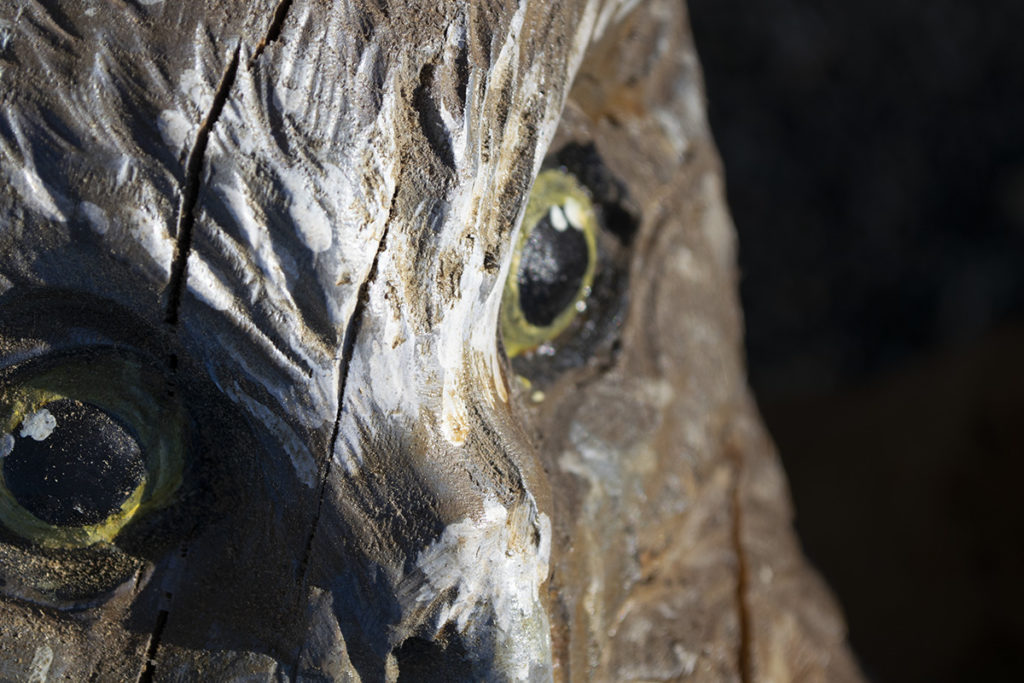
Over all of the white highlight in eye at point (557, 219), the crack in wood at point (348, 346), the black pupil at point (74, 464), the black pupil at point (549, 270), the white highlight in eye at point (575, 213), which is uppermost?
the white highlight in eye at point (575, 213)

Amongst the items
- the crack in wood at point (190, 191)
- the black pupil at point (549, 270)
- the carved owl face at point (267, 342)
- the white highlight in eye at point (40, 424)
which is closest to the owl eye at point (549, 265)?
the black pupil at point (549, 270)

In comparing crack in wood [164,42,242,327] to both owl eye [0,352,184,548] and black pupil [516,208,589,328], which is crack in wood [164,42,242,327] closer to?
owl eye [0,352,184,548]

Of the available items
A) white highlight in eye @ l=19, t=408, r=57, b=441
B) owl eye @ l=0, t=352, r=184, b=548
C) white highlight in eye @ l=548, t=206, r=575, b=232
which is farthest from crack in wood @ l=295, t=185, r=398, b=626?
white highlight in eye @ l=548, t=206, r=575, b=232

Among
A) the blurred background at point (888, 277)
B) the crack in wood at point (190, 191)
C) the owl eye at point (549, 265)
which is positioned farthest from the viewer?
the blurred background at point (888, 277)

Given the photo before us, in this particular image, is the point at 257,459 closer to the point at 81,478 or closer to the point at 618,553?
the point at 81,478

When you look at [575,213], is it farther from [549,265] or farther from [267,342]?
[267,342]

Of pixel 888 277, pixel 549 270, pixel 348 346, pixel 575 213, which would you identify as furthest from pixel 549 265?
pixel 888 277

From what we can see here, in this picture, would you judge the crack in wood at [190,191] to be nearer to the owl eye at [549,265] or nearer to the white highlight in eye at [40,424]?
the white highlight in eye at [40,424]
